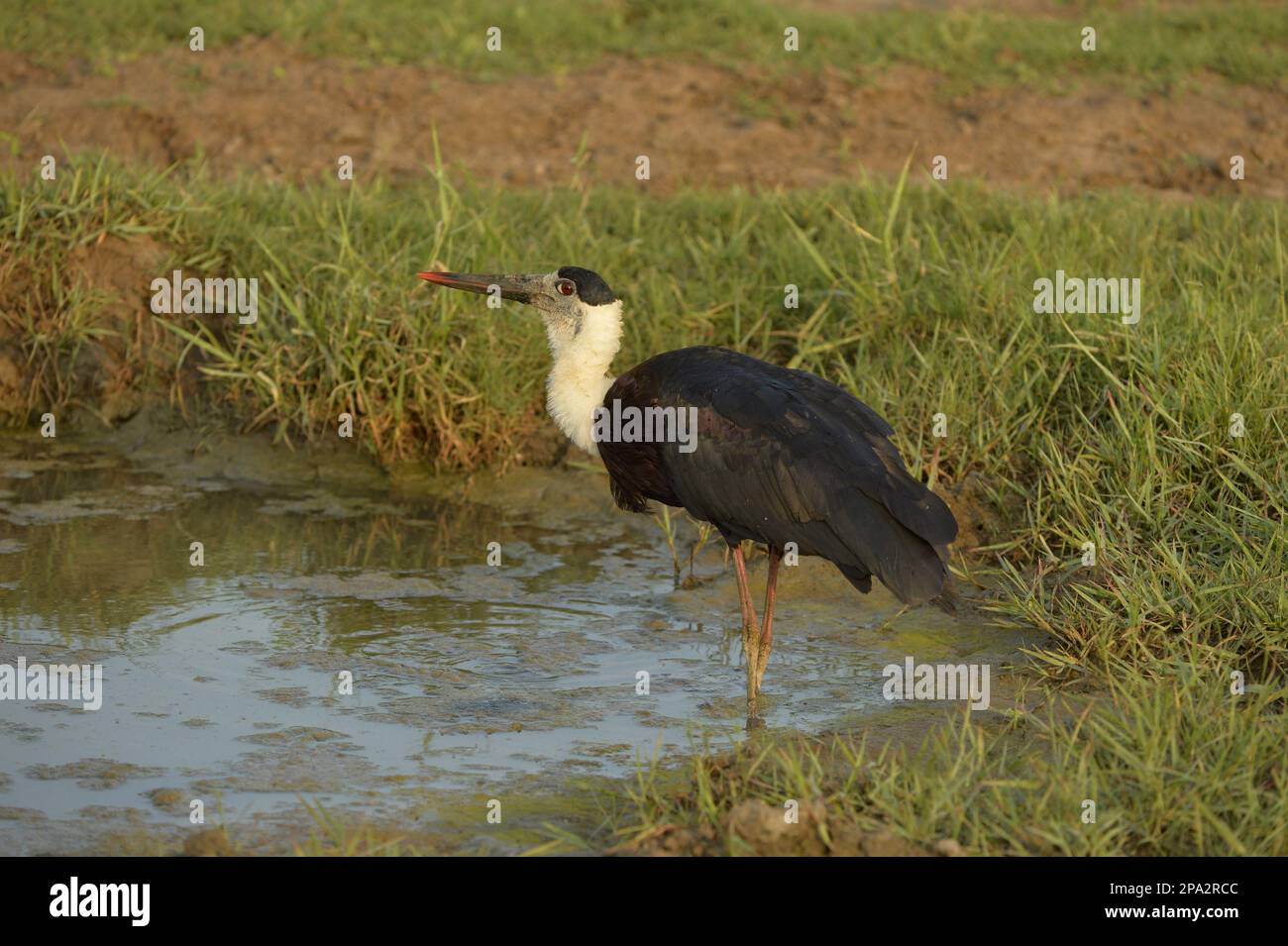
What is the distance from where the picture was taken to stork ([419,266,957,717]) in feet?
16.3

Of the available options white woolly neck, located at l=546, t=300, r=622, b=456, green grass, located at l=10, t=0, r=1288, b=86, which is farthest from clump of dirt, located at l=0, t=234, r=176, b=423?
green grass, located at l=10, t=0, r=1288, b=86

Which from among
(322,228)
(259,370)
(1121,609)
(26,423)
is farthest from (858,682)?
(26,423)

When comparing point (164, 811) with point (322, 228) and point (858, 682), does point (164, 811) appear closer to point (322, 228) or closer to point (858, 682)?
point (858, 682)

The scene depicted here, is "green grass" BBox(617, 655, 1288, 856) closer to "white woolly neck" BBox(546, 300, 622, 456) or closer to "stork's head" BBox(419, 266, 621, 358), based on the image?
"white woolly neck" BBox(546, 300, 622, 456)

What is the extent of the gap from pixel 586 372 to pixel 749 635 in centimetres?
105

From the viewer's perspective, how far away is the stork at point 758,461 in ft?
16.3

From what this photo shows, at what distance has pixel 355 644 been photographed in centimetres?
568

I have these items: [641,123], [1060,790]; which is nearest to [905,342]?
[1060,790]

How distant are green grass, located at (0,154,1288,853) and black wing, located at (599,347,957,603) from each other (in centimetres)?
59

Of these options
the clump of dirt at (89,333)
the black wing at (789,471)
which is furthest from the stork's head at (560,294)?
the clump of dirt at (89,333)

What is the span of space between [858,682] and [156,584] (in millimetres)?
2527

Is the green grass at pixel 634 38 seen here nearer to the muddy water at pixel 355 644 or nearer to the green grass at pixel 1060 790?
the muddy water at pixel 355 644

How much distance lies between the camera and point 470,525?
6.85 meters
